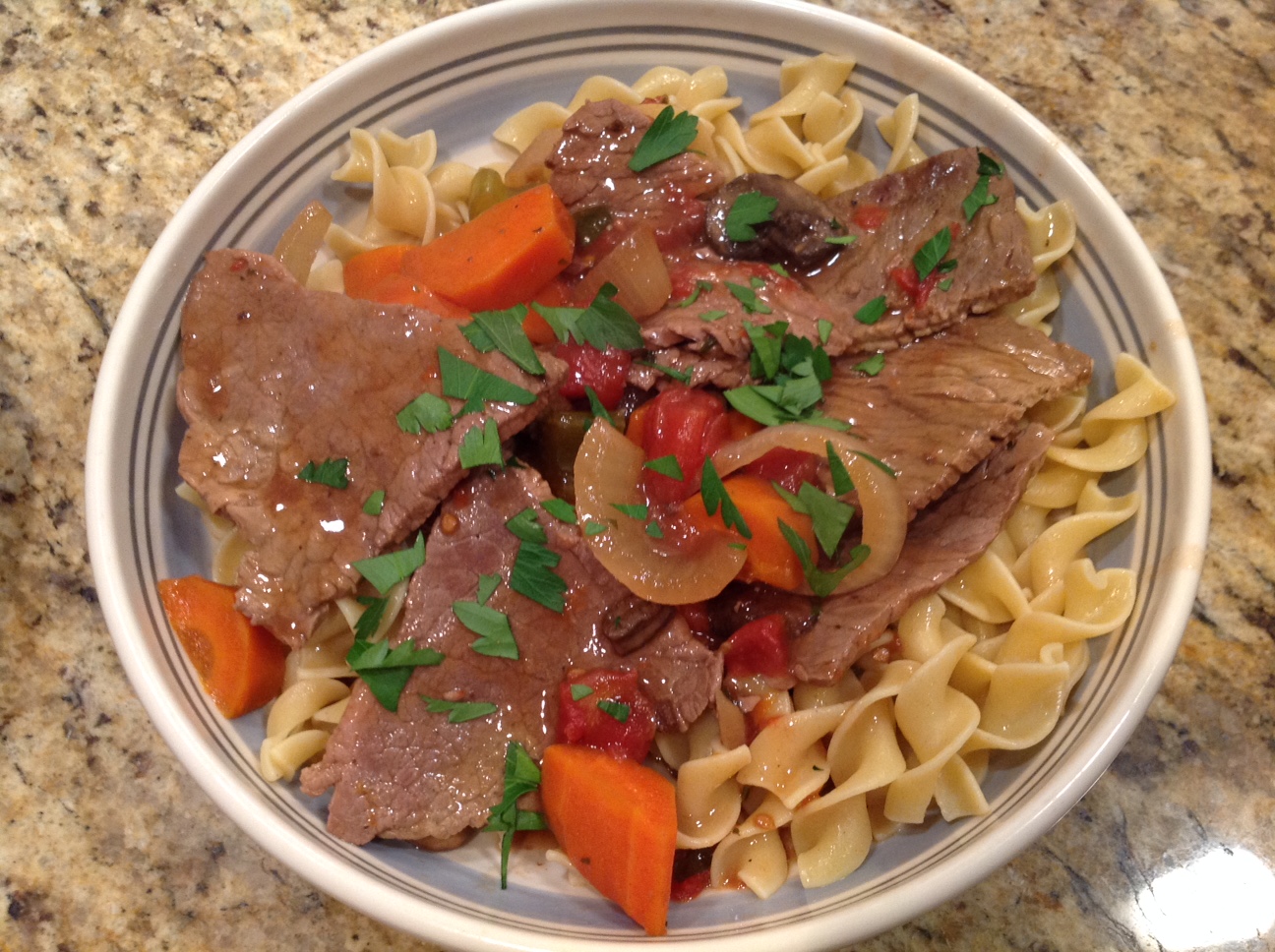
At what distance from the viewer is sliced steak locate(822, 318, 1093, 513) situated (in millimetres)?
3020

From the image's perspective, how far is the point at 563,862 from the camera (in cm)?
281

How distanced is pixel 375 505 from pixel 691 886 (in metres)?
1.65

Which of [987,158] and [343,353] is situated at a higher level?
[987,158]

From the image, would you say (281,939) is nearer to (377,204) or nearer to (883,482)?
(883,482)

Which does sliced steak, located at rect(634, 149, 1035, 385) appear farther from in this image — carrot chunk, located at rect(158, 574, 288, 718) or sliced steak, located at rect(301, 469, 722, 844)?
carrot chunk, located at rect(158, 574, 288, 718)

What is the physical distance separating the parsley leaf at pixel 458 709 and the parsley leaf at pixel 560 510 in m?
0.67

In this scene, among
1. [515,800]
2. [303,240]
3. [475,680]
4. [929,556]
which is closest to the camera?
[515,800]

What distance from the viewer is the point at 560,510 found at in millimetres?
2906

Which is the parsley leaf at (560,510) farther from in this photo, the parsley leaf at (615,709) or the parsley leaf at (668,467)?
the parsley leaf at (615,709)

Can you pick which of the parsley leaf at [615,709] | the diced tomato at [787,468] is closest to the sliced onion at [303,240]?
the diced tomato at [787,468]

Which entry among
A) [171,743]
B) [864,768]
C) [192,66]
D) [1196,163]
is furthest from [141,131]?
[1196,163]

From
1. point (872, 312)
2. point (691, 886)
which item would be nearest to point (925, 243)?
point (872, 312)

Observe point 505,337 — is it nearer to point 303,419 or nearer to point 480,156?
point 303,419

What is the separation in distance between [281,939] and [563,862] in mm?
1054
